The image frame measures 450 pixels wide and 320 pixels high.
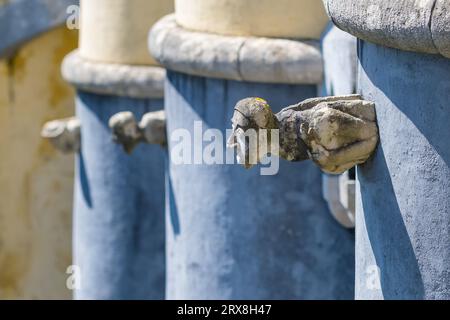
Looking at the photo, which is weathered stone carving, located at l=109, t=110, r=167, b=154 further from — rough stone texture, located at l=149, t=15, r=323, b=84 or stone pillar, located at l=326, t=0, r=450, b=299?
stone pillar, located at l=326, t=0, r=450, b=299

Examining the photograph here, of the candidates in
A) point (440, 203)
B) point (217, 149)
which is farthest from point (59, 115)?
point (440, 203)

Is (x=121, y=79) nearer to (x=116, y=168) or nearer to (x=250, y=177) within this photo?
(x=116, y=168)

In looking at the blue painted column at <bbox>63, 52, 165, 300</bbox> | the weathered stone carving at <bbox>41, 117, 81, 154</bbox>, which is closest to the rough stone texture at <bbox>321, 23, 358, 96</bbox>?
the blue painted column at <bbox>63, 52, 165, 300</bbox>

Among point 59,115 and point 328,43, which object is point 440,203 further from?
point 59,115

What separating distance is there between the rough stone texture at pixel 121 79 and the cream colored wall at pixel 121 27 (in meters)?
0.06

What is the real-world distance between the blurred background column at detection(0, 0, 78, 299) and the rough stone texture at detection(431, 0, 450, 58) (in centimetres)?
667

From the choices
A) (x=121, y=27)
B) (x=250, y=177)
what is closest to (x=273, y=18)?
(x=250, y=177)

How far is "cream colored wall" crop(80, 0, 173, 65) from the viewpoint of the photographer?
6.95m

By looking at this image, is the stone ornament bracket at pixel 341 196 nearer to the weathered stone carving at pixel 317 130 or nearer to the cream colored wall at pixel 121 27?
the weathered stone carving at pixel 317 130

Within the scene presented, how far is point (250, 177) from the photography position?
561cm

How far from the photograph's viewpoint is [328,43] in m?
5.24

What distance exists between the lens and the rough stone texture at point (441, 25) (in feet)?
10.4

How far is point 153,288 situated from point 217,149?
1.99m

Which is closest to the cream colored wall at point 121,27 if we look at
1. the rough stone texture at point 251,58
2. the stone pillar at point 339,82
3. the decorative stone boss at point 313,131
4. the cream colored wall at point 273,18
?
the rough stone texture at point 251,58
